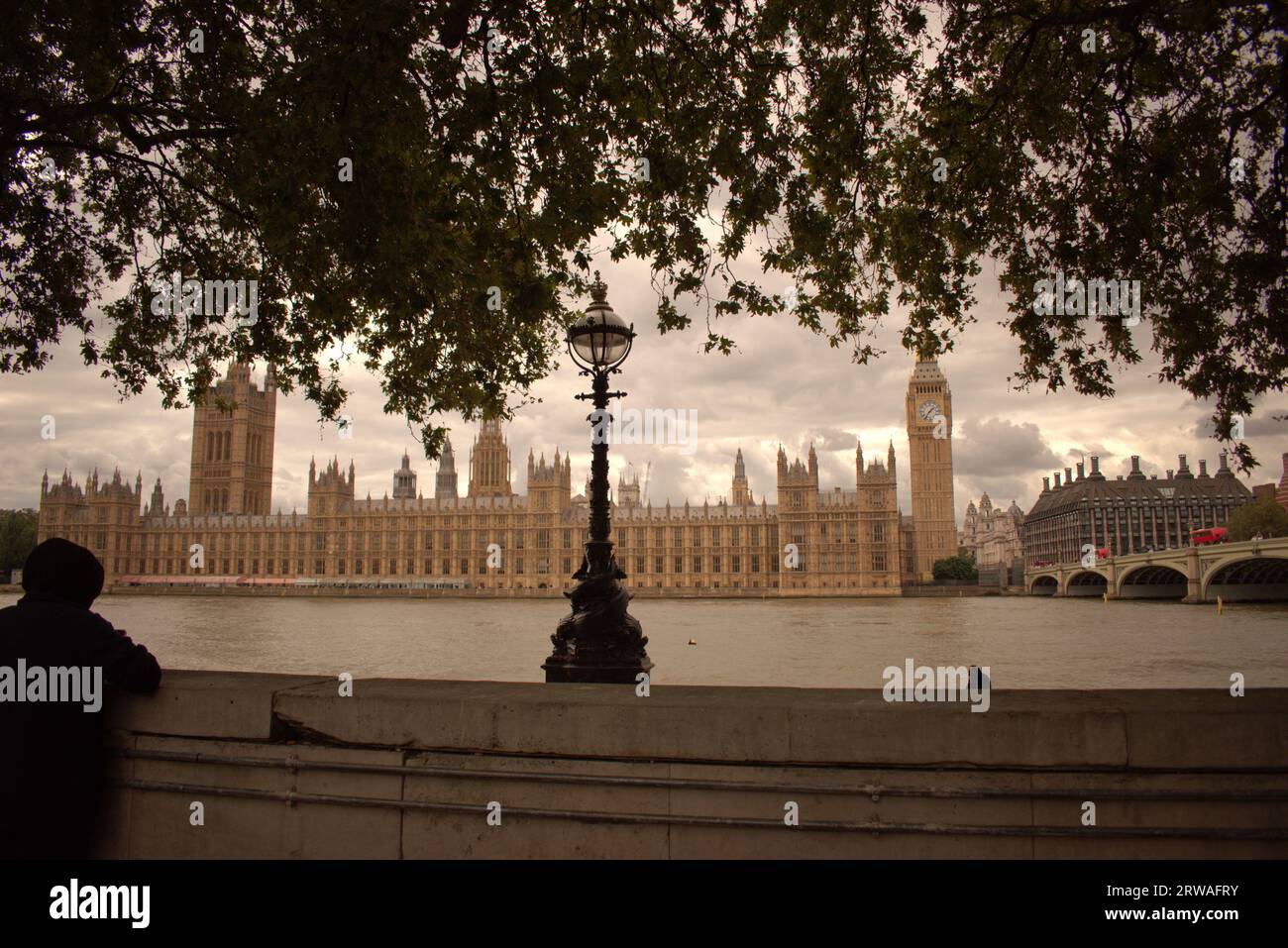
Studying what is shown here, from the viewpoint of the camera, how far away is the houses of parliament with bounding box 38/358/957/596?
84.9m

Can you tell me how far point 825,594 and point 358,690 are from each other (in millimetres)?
81878

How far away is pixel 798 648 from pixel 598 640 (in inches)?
821

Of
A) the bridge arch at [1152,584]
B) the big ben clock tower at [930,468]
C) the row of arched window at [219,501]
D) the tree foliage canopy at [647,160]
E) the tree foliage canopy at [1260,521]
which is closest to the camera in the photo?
the tree foliage canopy at [647,160]

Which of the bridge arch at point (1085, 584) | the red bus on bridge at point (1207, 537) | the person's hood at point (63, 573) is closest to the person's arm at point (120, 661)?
the person's hood at point (63, 573)

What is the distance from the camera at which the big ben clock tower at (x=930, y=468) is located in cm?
9300

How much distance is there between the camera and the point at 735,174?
549 centimetres

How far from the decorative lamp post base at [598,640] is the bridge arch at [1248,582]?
59.0 metres

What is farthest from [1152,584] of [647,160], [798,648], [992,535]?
[992,535]

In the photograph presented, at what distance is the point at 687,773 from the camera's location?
3000 millimetres

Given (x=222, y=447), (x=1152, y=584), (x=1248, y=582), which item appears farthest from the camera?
(x=222, y=447)

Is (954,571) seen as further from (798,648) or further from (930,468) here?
(798,648)

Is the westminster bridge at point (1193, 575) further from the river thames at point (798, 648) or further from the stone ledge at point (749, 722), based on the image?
the stone ledge at point (749, 722)

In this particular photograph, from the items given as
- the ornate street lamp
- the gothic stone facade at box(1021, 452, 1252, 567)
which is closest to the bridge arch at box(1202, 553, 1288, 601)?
the gothic stone facade at box(1021, 452, 1252, 567)
